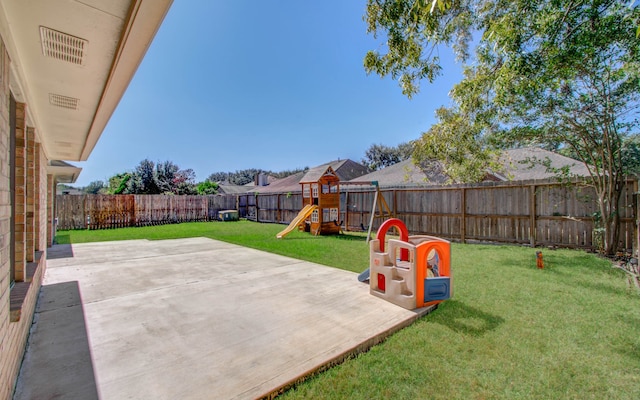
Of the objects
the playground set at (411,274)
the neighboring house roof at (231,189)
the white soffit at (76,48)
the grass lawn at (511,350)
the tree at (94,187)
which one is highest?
the tree at (94,187)

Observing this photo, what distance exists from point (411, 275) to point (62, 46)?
401cm

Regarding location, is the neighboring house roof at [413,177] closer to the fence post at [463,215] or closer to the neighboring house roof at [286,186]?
the fence post at [463,215]

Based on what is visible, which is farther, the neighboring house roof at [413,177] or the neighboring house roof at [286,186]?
the neighboring house roof at [286,186]

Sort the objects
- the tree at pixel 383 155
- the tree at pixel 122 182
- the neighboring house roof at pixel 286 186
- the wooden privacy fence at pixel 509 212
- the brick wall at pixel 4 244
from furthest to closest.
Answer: the tree at pixel 383 155 < the tree at pixel 122 182 < the neighboring house roof at pixel 286 186 < the wooden privacy fence at pixel 509 212 < the brick wall at pixel 4 244

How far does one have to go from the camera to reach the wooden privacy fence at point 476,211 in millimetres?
6938

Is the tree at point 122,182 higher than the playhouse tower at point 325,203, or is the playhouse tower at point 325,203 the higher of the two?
the tree at point 122,182

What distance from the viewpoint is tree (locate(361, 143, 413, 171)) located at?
1555 inches

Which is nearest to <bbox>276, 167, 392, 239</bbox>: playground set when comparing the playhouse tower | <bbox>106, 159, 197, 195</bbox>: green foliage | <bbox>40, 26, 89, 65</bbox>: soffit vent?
the playhouse tower

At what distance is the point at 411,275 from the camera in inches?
140

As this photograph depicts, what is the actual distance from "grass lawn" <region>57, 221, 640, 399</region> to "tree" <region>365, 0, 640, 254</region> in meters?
3.50

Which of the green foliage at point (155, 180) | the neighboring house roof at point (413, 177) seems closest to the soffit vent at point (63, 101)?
the neighboring house roof at point (413, 177)

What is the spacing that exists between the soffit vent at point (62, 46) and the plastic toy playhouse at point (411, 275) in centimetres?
363

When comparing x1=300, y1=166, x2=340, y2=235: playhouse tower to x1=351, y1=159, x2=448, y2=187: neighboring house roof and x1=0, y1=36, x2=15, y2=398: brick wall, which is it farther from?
x1=0, y1=36, x2=15, y2=398: brick wall

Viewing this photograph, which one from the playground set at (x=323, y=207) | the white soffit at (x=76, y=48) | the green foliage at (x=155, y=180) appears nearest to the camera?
the white soffit at (x=76, y=48)
